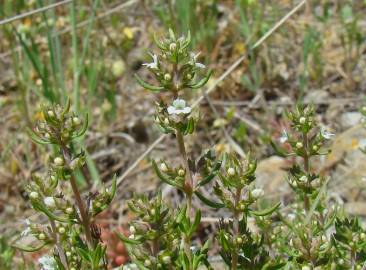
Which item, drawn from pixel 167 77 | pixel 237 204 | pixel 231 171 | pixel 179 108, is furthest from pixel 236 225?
pixel 167 77

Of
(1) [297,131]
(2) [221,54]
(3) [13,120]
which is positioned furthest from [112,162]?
(1) [297,131]

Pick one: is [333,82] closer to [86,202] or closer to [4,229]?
[4,229]

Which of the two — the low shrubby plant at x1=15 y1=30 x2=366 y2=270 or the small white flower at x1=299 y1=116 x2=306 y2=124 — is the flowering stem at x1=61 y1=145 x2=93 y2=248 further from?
the small white flower at x1=299 y1=116 x2=306 y2=124

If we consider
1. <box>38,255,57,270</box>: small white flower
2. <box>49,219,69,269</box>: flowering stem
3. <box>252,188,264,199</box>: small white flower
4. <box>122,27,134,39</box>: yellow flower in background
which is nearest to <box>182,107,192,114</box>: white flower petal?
<box>252,188,264,199</box>: small white flower

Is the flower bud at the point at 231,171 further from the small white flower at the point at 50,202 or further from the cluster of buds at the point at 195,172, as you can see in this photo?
the small white flower at the point at 50,202

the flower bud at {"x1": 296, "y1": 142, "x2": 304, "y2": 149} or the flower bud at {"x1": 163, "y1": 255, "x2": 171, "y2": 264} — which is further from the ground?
the flower bud at {"x1": 296, "y1": 142, "x2": 304, "y2": 149}

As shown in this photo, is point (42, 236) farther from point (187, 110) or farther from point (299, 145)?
point (299, 145)
